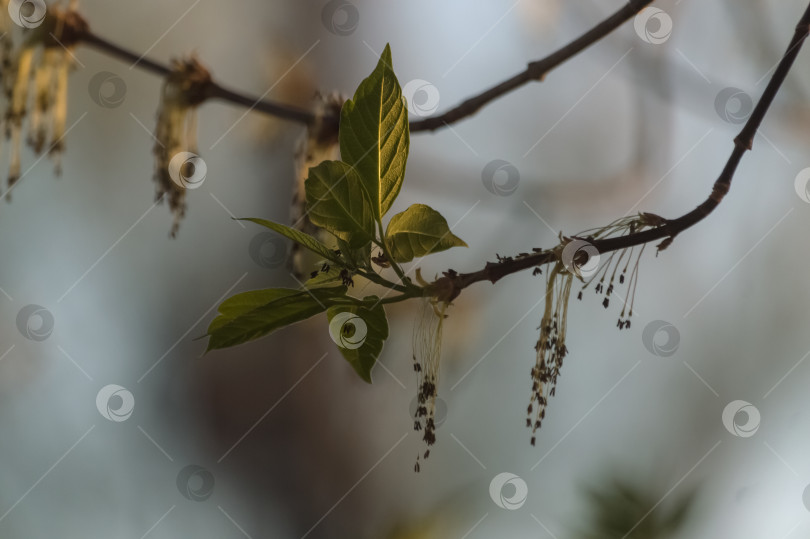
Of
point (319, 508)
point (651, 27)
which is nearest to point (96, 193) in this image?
point (319, 508)

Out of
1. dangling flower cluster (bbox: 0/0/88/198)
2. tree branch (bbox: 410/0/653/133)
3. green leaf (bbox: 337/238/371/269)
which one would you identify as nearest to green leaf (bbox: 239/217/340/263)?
green leaf (bbox: 337/238/371/269)

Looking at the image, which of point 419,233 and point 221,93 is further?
point 221,93

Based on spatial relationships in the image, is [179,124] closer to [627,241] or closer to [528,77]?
[528,77]

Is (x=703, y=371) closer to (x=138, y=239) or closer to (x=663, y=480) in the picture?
(x=663, y=480)

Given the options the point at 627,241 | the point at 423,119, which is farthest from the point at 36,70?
the point at 627,241

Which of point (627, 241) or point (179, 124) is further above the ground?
point (627, 241)

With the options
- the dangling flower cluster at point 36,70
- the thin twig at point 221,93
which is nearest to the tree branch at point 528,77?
the thin twig at point 221,93
